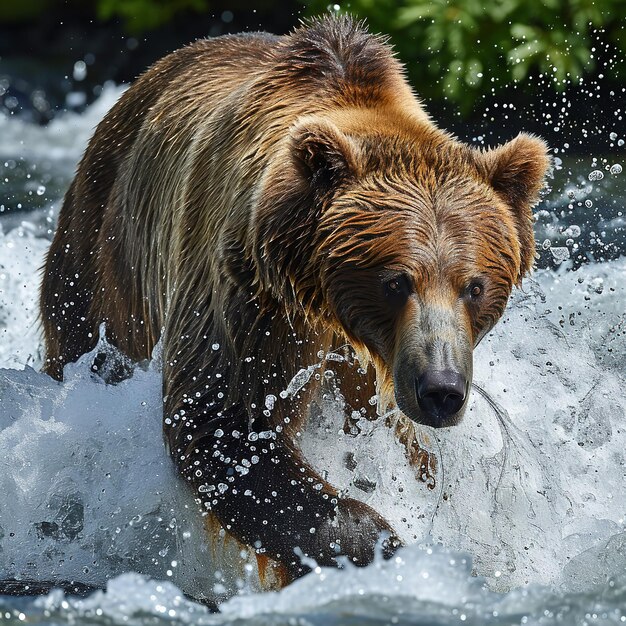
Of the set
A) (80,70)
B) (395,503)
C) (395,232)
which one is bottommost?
(80,70)

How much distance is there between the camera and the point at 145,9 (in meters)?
13.6

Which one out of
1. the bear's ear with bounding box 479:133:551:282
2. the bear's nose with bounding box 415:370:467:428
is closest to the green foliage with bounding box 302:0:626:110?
the bear's ear with bounding box 479:133:551:282

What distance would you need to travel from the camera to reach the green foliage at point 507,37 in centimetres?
1002

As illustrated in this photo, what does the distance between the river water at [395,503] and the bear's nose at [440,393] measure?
1.52 ft

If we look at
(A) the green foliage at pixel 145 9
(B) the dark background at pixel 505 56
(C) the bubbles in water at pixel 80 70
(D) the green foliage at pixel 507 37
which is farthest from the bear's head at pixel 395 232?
(C) the bubbles in water at pixel 80 70

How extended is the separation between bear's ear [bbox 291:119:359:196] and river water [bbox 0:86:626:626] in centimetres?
72

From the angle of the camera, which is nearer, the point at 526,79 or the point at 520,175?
the point at 520,175

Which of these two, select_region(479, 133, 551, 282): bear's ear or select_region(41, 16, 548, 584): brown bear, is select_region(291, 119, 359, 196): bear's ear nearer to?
select_region(41, 16, 548, 584): brown bear

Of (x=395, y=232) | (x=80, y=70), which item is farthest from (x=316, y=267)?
(x=80, y=70)

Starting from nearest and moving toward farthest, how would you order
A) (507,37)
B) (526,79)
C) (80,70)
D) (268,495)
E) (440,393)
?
1. (440,393)
2. (268,495)
3. (507,37)
4. (526,79)
5. (80,70)

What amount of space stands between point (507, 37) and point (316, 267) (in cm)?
688

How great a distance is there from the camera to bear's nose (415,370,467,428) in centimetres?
367

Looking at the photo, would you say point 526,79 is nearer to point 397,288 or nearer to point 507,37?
point 507,37

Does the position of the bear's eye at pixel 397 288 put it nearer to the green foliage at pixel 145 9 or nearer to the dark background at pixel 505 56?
the dark background at pixel 505 56
